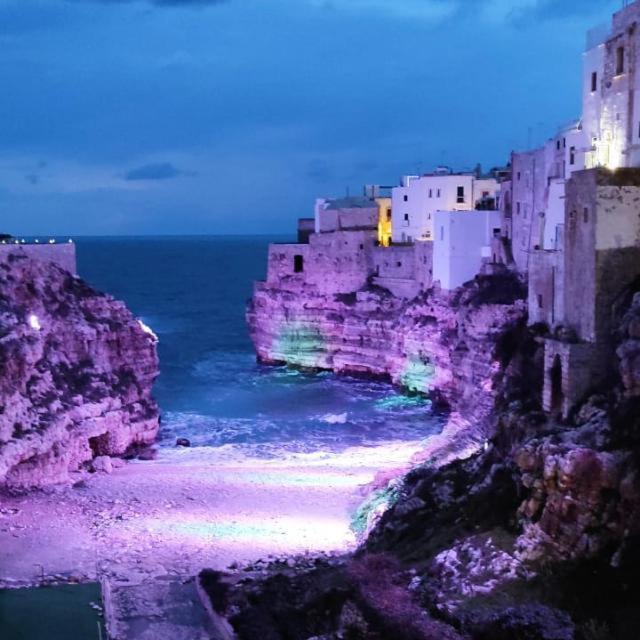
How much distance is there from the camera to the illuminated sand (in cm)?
2645

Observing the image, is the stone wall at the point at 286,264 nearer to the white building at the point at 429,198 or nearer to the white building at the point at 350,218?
the white building at the point at 350,218

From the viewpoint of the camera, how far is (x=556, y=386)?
24.1 m

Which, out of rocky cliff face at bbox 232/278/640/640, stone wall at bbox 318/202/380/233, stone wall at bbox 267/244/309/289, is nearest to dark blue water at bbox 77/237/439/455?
stone wall at bbox 267/244/309/289

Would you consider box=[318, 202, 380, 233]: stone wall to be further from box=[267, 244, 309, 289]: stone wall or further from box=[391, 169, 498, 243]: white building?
box=[267, 244, 309, 289]: stone wall

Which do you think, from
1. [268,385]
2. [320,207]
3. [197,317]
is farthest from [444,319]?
[197,317]

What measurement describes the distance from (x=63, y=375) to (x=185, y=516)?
10.1 metres

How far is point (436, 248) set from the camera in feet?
164

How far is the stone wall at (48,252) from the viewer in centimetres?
3954

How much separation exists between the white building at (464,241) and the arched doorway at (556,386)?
23.1 metres

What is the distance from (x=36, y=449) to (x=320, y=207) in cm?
3561

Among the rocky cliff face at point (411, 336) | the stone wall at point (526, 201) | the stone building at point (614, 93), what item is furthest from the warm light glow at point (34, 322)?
the stone building at point (614, 93)

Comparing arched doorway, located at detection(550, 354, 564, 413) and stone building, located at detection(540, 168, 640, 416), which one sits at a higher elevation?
stone building, located at detection(540, 168, 640, 416)

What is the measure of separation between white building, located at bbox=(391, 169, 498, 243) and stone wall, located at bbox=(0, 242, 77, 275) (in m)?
22.5

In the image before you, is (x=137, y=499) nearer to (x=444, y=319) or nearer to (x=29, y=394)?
(x=29, y=394)
